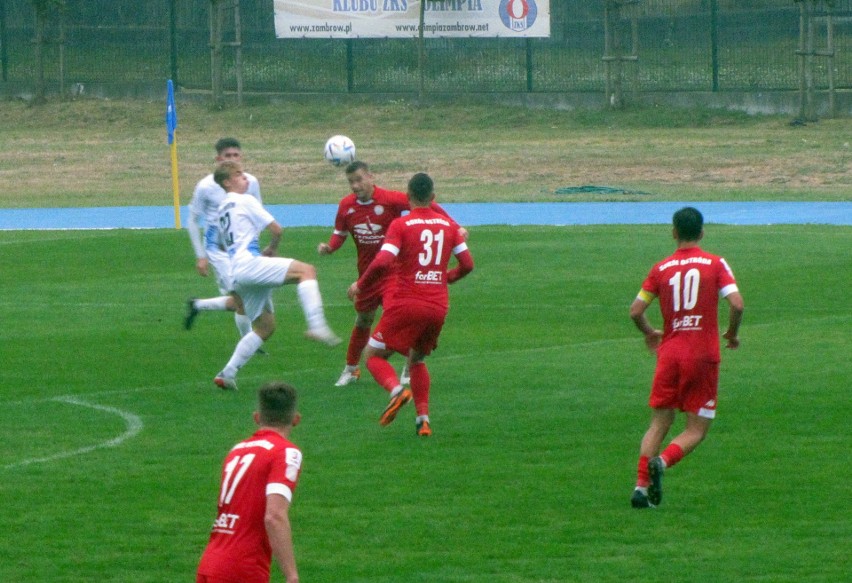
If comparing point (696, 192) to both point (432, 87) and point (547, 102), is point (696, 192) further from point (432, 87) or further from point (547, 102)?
point (432, 87)

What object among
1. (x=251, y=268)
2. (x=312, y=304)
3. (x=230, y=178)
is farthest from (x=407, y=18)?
(x=312, y=304)

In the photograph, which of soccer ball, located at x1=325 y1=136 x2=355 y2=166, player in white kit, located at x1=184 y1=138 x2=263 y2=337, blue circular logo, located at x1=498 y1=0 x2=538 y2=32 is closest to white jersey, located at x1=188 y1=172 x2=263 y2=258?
player in white kit, located at x1=184 y1=138 x2=263 y2=337

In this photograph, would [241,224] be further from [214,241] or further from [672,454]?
[672,454]

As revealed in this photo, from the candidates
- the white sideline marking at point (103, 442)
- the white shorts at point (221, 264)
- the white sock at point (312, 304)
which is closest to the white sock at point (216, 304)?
the white shorts at point (221, 264)

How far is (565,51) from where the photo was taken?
41781mm

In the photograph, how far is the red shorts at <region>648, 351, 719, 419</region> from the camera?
27.7ft

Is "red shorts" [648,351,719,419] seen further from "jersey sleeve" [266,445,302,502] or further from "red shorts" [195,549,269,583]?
"red shorts" [195,549,269,583]

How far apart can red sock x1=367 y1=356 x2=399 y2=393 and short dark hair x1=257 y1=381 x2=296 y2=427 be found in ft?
15.4

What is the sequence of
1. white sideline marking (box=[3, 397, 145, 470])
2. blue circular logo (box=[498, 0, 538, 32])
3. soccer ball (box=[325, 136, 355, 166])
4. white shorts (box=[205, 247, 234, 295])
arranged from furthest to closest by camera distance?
blue circular logo (box=[498, 0, 538, 32]) < soccer ball (box=[325, 136, 355, 166]) < white shorts (box=[205, 247, 234, 295]) < white sideline marking (box=[3, 397, 145, 470])

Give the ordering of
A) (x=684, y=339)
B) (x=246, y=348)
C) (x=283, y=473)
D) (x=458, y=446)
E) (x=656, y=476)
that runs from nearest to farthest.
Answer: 1. (x=283, y=473)
2. (x=656, y=476)
3. (x=684, y=339)
4. (x=458, y=446)
5. (x=246, y=348)

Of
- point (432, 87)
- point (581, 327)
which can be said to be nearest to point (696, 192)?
point (432, 87)

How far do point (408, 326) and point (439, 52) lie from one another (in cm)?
3354

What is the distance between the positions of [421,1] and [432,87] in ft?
8.92

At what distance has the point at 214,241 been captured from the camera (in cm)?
1406
